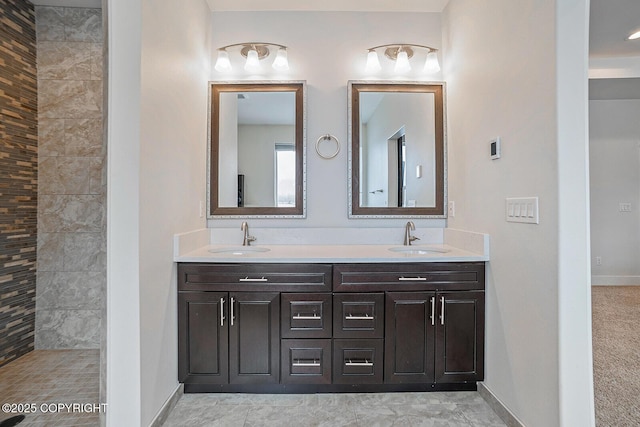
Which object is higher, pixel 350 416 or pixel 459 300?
pixel 459 300

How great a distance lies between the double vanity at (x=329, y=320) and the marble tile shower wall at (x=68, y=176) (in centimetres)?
127

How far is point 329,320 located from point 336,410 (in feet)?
1.64

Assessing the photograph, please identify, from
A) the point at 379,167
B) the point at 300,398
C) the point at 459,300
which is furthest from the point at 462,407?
the point at 379,167

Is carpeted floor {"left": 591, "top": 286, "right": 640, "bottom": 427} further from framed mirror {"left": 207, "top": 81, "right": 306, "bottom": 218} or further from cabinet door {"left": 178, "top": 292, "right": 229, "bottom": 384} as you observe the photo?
framed mirror {"left": 207, "top": 81, "right": 306, "bottom": 218}

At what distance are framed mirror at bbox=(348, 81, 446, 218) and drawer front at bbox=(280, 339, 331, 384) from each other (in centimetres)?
103

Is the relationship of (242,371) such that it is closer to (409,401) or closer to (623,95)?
(409,401)

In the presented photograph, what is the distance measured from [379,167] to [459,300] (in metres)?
A: 1.13

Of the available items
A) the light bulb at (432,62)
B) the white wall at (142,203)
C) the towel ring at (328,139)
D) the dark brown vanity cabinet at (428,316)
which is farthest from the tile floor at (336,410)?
the light bulb at (432,62)

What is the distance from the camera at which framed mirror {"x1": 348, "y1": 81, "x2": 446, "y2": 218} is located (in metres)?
2.46

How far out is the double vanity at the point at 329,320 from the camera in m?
1.91

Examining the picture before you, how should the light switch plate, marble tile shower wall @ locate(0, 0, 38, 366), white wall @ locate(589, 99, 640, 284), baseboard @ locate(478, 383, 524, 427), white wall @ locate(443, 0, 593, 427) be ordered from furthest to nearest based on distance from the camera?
white wall @ locate(589, 99, 640, 284) → marble tile shower wall @ locate(0, 0, 38, 366) → baseboard @ locate(478, 383, 524, 427) → the light switch plate → white wall @ locate(443, 0, 593, 427)

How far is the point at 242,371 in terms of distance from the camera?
1.91 meters

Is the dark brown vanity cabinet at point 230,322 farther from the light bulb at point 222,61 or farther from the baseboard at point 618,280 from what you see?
the baseboard at point 618,280

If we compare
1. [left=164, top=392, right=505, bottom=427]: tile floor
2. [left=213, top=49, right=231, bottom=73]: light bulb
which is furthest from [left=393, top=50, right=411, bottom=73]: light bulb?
[left=164, top=392, right=505, bottom=427]: tile floor
